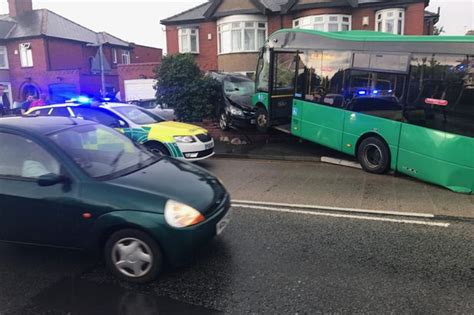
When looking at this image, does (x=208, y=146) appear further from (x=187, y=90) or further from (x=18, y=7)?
(x=18, y=7)

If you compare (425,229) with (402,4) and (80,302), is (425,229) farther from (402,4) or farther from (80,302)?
(402,4)

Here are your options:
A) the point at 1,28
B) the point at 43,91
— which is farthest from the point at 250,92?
the point at 1,28

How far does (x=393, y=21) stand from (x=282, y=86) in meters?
12.2

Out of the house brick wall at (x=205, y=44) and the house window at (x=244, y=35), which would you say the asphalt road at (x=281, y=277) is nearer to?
the house window at (x=244, y=35)

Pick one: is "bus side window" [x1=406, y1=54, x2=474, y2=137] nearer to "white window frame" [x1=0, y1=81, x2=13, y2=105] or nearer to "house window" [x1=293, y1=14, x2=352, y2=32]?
"house window" [x1=293, y1=14, x2=352, y2=32]

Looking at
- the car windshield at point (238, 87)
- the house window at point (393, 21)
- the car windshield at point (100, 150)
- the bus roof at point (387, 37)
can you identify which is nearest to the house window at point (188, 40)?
the house window at point (393, 21)

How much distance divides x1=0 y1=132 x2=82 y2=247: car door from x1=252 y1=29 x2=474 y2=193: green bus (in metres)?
6.29

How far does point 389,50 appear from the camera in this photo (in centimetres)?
832

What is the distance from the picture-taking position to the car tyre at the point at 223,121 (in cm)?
1354

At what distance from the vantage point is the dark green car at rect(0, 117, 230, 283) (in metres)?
3.85

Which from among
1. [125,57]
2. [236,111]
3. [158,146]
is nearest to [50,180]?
[158,146]

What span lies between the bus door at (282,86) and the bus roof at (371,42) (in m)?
0.33

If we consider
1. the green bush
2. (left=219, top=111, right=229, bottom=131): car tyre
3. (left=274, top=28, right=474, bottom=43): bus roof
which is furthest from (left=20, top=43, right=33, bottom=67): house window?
(left=274, top=28, right=474, bottom=43): bus roof

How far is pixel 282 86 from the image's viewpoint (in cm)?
1189
